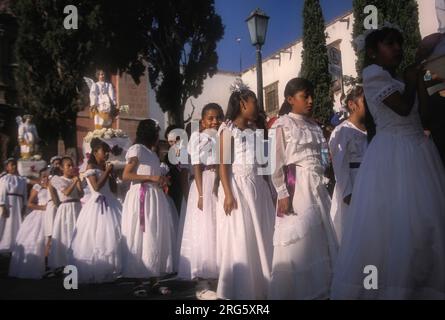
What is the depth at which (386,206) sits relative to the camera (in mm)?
2898

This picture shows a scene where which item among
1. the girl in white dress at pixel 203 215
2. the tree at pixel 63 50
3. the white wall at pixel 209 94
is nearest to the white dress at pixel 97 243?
the girl in white dress at pixel 203 215

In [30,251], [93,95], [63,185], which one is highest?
[93,95]

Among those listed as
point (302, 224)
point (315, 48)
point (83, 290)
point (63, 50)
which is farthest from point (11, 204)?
point (315, 48)

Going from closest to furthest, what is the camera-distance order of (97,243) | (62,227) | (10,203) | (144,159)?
(144,159), (97,243), (62,227), (10,203)

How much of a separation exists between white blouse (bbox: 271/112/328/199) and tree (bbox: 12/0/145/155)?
48.7ft

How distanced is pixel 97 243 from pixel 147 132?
1.97 m

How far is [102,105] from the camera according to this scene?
12320mm

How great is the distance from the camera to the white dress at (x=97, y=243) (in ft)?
21.2

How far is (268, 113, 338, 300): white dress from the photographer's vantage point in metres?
3.62

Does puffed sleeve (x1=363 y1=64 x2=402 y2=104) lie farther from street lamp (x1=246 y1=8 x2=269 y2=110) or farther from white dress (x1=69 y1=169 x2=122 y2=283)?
street lamp (x1=246 y1=8 x2=269 y2=110)

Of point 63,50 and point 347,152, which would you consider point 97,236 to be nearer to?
point 347,152

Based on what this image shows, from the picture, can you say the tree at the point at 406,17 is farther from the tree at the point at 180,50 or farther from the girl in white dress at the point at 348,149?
the girl in white dress at the point at 348,149

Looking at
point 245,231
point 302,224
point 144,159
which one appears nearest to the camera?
point 302,224

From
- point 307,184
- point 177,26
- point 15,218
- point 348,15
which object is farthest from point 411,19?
point 307,184
